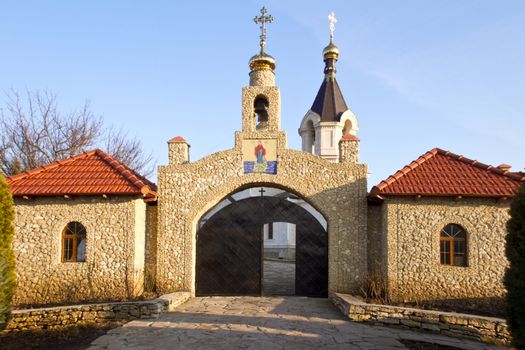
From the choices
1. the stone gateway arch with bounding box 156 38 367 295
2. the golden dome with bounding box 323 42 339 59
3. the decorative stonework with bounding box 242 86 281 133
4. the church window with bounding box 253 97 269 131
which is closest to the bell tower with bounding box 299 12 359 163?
the golden dome with bounding box 323 42 339 59

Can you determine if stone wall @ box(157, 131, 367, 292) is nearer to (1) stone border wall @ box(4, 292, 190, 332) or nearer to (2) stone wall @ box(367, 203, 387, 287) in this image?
(2) stone wall @ box(367, 203, 387, 287)

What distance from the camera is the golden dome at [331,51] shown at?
24.1 meters

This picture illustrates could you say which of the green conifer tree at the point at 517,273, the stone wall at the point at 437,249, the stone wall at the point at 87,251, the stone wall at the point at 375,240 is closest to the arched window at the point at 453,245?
the stone wall at the point at 437,249

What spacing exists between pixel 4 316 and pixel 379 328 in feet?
23.4

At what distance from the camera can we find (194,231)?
38.4 feet

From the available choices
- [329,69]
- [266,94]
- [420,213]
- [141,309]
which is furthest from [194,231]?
[329,69]

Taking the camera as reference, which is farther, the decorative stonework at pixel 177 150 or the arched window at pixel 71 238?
the decorative stonework at pixel 177 150

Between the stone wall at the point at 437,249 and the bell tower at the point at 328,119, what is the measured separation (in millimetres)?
11686

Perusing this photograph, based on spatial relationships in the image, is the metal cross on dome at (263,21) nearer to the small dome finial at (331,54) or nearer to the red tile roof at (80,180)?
the red tile roof at (80,180)

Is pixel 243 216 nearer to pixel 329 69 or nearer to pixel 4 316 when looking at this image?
pixel 4 316

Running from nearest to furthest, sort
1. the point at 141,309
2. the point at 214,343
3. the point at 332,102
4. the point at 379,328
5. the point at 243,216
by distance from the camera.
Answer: the point at 214,343
the point at 379,328
the point at 141,309
the point at 243,216
the point at 332,102

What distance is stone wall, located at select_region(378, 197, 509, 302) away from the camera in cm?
1014

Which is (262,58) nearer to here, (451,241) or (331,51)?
(451,241)

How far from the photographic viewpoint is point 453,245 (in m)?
10.5
